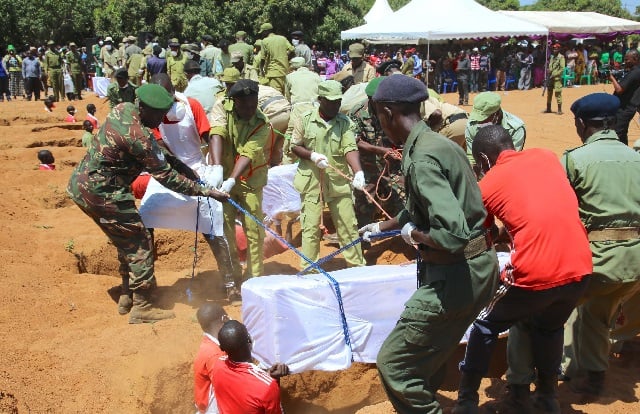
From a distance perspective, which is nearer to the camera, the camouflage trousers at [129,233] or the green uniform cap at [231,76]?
the camouflage trousers at [129,233]

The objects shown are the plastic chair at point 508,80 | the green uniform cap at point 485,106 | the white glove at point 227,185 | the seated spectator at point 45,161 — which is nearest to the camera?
the white glove at point 227,185

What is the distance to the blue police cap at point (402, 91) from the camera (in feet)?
10.2

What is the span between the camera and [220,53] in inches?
556

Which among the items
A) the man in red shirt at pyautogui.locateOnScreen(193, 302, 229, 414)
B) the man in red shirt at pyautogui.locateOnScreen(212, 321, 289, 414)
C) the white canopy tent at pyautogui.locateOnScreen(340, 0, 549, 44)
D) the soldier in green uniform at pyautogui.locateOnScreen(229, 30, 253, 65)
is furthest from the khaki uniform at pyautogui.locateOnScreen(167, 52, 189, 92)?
the man in red shirt at pyautogui.locateOnScreen(212, 321, 289, 414)

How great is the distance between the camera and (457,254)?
3076 mm

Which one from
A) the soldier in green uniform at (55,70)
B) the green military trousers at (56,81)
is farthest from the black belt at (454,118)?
the green military trousers at (56,81)

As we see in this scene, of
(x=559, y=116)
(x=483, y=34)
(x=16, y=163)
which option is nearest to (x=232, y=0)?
(x=483, y=34)

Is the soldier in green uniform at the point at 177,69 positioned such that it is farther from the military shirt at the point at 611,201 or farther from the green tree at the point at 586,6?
the green tree at the point at 586,6

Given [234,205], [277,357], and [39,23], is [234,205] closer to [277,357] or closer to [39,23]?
[277,357]

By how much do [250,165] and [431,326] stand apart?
10.4 feet

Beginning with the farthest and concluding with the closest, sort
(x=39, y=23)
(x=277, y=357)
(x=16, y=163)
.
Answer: (x=39, y=23) → (x=16, y=163) → (x=277, y=357)

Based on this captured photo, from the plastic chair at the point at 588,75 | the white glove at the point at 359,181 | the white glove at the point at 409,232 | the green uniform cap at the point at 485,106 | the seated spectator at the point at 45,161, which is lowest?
the plastic chair at the point at 588,75

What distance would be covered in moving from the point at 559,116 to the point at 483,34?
3.38 m

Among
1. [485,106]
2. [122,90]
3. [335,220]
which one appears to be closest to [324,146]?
[335,220]
